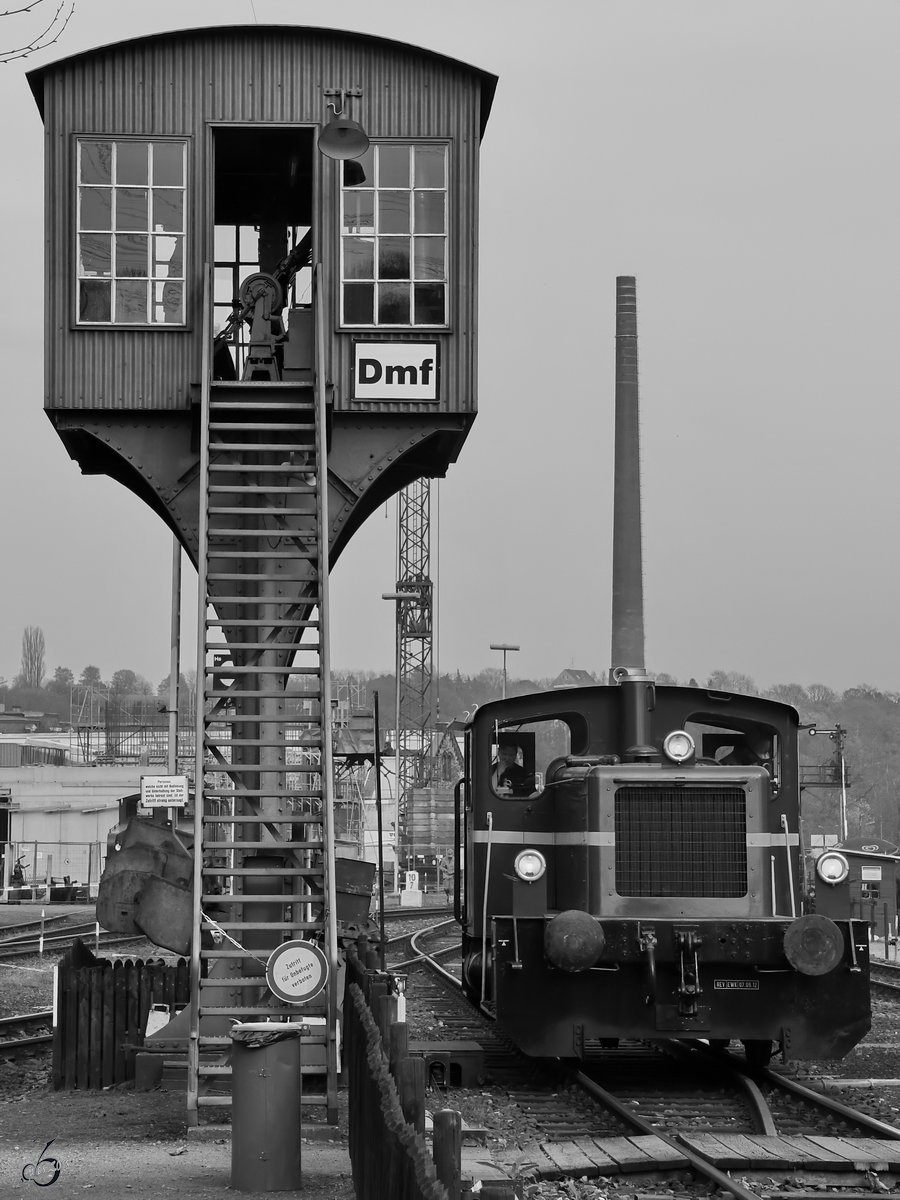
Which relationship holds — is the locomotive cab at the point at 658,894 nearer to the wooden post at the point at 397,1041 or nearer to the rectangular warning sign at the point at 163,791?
the wooden post at the point at 397,1041

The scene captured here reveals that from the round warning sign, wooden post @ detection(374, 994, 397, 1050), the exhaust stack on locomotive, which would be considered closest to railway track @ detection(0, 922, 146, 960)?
the exhaust stack on locomotive

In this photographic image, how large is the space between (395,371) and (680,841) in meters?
6.17

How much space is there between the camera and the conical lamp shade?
14.8m

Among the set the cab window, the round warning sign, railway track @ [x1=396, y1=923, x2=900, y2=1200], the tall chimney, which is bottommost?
railway track @ [x1=396, y1=923, x2=900, y2=1200]

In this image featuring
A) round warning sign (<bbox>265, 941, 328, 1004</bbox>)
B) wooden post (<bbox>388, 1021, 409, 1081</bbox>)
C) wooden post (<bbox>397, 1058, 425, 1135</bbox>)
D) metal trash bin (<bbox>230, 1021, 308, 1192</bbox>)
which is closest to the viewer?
wooden post (<bbox>397, 1058, 425, 1135</bbox>)

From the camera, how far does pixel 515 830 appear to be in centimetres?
1374

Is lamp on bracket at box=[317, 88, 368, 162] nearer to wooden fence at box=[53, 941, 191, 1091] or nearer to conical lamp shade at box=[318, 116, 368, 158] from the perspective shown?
conical lamp shade at box=[318, 116, 368, 158]

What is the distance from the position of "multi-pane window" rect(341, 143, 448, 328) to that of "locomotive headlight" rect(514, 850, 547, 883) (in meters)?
6.32

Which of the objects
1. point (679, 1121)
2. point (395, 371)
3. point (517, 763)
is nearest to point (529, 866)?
point (517, 763)

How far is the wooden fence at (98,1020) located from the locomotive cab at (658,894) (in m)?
3.36

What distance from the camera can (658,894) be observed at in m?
12.7

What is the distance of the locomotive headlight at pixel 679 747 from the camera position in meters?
12.8

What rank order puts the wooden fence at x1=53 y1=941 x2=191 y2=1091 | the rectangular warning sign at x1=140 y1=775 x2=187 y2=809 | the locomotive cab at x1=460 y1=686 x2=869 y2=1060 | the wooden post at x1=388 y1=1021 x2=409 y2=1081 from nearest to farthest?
the wooden post at x1=388 y1=1021 x2=409 y2=1081 → the locomotive cab at x1=460 y1=686 x2=869 y2=1060 → the wooden fence at x1=53 y1=941 x2=191 y2=1091 → the rectangular warning sign at x1=140 y1=775 x2=187 y2=809

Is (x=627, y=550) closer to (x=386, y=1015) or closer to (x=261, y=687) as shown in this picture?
(x=261, y=687)
